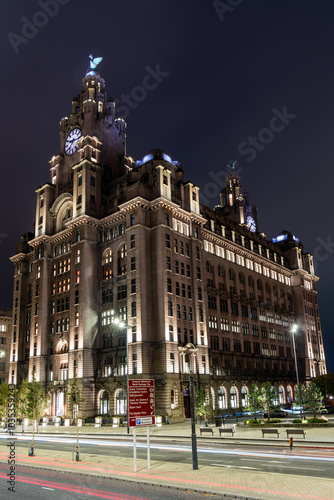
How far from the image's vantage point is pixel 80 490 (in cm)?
1839

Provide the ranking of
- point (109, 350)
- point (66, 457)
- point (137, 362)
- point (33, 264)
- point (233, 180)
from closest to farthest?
1. point (66, 457)
2. point (137, 362)
3. point (109, 350)
4. point (33, 264)
5. point (233, 180)

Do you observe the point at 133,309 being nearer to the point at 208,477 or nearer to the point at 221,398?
the point at 221,398

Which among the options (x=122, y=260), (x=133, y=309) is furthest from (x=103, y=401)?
(x=122, y=260)

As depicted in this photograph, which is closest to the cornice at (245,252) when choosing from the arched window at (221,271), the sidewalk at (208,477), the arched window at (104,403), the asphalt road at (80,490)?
the arched window at (221,271)

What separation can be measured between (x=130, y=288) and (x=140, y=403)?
5449cm

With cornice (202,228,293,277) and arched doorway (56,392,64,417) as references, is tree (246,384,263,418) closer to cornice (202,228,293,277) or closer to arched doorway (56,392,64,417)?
arched doorway (56,392,64,417)

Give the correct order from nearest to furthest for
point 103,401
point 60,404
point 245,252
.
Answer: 1. point 103,401
2. point 60,404
3. point 245,252

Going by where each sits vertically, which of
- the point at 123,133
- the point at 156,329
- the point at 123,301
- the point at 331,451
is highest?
the point at 123,133

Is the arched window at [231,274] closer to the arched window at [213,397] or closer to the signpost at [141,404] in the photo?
the arched window at [213,397]

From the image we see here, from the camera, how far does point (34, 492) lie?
1833 cm

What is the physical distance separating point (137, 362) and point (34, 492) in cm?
5464

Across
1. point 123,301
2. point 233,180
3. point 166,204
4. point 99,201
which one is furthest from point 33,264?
point 233,180

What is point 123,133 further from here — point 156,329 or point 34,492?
point 34,492

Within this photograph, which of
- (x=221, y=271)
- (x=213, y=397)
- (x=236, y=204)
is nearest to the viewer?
(x=213, y=397)
